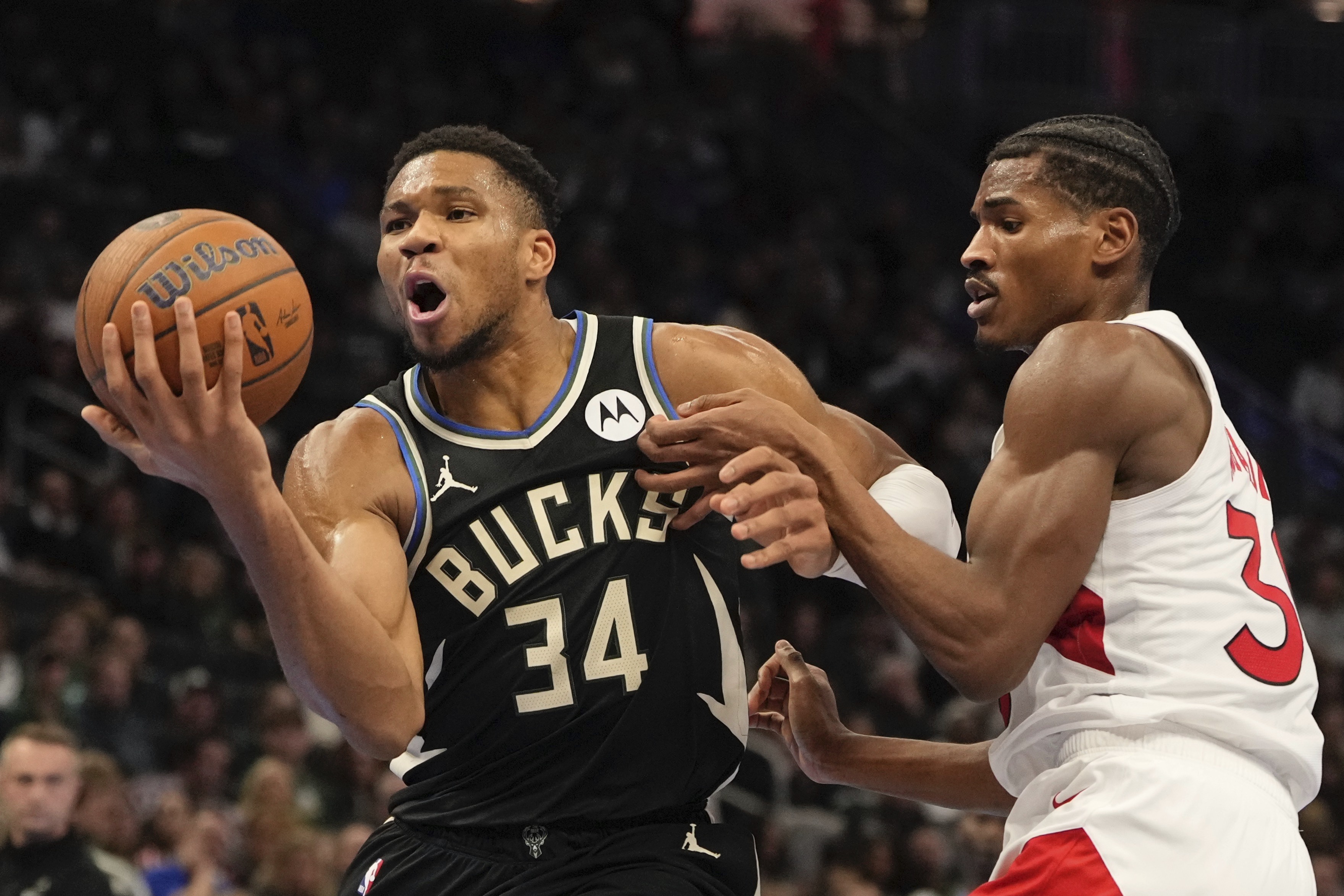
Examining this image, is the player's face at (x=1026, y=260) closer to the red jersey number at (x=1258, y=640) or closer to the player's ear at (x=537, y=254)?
the red jersey number at (x=1258, y=640)

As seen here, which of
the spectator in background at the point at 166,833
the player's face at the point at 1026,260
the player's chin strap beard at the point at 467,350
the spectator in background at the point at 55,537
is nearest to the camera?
the player's face at the point at 1026,260

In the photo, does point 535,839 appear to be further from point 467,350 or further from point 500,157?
point 500,157

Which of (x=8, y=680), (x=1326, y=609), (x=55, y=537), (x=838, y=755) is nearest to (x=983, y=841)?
(x=838, y=755)

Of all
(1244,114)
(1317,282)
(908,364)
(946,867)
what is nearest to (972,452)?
(908,364)

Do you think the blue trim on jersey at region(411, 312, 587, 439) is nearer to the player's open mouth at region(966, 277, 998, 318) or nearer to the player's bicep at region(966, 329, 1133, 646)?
the player's open mouth at region(966, 277, 998, 318)

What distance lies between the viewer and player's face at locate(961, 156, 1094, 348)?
3.26m

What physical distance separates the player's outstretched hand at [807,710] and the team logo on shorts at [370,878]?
0.96 m

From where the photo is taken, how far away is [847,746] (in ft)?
12.7

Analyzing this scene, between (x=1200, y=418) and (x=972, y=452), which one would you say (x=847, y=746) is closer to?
(x=1200, y=418)

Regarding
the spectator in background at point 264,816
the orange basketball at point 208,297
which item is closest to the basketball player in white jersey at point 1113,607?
the orange basketball at point 208,297

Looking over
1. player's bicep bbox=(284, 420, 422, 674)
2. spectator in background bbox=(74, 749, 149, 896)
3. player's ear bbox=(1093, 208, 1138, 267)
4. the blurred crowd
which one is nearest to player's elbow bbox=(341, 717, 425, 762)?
player's bicep bbox=(284, 420, 422, 674)

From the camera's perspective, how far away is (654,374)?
3615 millimetres

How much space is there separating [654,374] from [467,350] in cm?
44

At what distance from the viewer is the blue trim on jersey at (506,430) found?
3.51 metres
